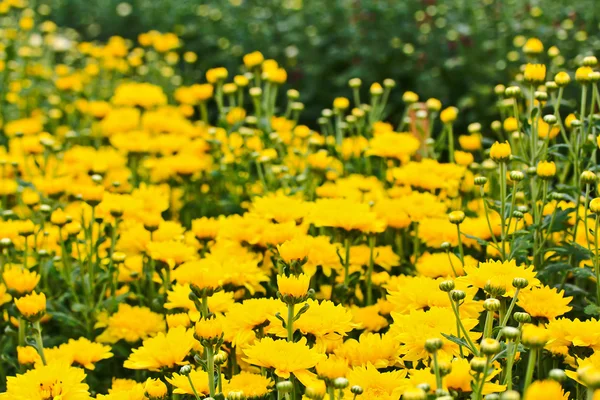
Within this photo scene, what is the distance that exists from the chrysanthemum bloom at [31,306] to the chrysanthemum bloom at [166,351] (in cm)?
27

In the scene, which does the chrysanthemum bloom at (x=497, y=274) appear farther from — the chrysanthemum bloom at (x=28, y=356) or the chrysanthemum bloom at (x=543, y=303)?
the chrysanthemum bloom at (x=28, y=356)

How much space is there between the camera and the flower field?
1680 mm

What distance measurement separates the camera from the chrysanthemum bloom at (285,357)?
1.63 m

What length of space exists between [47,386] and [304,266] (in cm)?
81

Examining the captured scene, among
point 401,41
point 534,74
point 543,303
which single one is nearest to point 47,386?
point 543,303

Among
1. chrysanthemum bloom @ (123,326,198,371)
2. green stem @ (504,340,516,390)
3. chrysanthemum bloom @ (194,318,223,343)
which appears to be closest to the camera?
green stem @ (504,340,516,390)

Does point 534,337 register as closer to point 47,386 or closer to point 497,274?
point 497,274

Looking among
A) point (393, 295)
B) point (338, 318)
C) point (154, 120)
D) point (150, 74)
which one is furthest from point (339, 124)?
point (150, 74)

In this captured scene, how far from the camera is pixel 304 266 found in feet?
7.52

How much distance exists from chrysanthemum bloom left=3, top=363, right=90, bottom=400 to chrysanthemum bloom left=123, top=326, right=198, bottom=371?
14 centimetres

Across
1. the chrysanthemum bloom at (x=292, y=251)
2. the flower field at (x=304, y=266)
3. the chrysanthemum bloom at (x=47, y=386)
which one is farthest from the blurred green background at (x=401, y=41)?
the chrysanthemum bloom at (x=47, y=386)

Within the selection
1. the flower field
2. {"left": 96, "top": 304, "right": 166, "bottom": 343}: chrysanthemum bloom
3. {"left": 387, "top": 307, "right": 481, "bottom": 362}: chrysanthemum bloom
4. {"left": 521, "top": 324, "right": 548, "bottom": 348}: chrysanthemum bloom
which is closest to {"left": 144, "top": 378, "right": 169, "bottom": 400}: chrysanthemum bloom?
the flower field

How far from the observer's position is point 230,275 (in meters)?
2.14

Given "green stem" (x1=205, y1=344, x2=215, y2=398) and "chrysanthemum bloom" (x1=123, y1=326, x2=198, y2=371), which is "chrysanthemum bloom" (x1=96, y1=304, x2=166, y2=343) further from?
"green stem" (x1=205, y1=344, x2=215, y2=398)
